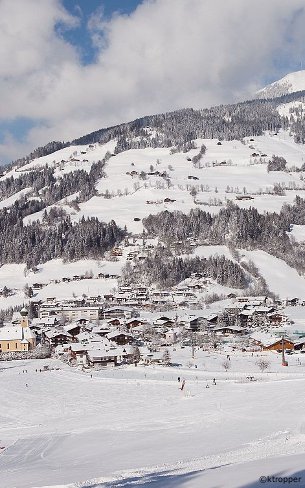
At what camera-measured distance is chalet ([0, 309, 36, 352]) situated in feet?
271

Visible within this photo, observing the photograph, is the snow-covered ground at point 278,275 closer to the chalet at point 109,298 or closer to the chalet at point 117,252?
the chalet at point 117,252

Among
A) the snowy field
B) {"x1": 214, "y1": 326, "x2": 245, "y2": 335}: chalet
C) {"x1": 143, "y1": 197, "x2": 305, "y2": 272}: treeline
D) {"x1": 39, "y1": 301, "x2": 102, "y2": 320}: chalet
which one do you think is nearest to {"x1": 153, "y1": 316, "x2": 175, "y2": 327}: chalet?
{"x1": 214, "y1": 326, "x2": 245, "y2": 335}: chalet

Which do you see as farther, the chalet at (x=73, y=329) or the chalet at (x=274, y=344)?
the chalet at (x=73, y=329)

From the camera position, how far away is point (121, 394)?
149 feet

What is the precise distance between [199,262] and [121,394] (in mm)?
85714

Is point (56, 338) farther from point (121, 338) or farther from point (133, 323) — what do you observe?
point (133, 323)

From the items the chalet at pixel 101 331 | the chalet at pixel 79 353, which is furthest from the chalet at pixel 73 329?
the chalet at pixel 79 353

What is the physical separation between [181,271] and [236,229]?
89.5 ft

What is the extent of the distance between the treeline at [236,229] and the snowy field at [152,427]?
84250mm

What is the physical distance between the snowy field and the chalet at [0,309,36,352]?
22.0 metres

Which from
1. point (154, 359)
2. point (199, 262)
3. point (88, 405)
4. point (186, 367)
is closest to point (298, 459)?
point (88, 405)

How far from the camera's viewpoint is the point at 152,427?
101 feet

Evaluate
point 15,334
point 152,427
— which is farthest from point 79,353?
point 152,427

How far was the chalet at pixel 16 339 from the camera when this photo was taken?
82750mm
